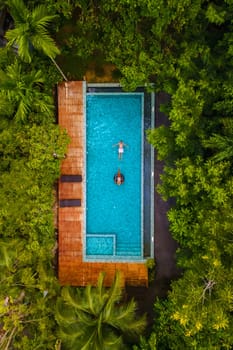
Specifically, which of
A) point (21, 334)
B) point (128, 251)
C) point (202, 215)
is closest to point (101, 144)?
point (128, 251)

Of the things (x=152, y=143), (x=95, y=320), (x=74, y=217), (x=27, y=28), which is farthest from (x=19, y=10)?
(x=95, y=320)

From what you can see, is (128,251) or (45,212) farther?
(128,251)

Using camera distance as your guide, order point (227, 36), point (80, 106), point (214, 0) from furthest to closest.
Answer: point (80, 106)
point (214, 0)
point (227, 36)

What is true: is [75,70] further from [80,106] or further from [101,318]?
[101,318]

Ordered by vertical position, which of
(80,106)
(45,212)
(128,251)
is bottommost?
(128,251)

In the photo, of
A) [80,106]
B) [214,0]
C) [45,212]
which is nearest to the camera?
[214,0]

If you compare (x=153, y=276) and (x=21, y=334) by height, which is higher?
(x=153, y=276)

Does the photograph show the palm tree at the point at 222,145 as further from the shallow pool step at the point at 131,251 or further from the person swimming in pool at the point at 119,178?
the shallow pool step at the point at 131,251

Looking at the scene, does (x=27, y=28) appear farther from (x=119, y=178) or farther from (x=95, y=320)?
(x=95, y=320)
